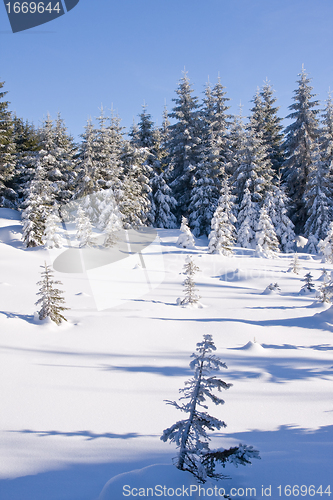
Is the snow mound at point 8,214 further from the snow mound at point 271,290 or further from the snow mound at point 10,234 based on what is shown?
the snow mound at point 271,290

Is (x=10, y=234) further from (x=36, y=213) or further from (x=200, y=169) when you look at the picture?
(x=200, y=169)

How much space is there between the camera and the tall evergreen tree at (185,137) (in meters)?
26.0

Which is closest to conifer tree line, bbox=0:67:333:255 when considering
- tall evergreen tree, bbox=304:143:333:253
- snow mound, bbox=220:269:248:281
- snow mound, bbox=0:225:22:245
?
tall evergreen tree, bbox=304:143:333:253

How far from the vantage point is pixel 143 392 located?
3865 millimetres

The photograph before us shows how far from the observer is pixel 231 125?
2761cm

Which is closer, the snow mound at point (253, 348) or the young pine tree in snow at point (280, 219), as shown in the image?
the snow mound at point (253, 348)

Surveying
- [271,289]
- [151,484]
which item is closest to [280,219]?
[271,289]

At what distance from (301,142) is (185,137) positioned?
9.99 meters

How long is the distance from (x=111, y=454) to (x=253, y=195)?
78.8 ft

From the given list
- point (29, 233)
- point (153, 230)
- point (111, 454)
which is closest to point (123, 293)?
point (111, 454)

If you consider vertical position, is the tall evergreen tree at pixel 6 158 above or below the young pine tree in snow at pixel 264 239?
above

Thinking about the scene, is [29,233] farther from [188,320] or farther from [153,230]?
[188,320]

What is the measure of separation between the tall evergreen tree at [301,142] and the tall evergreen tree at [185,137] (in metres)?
8.27

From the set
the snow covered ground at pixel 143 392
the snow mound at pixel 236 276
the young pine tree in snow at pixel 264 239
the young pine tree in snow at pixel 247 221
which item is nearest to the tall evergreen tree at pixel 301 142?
the young pine tree in snow at pixel 247 221
